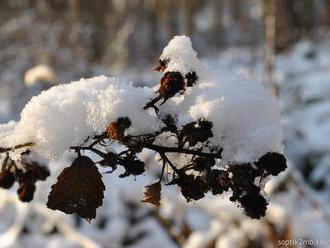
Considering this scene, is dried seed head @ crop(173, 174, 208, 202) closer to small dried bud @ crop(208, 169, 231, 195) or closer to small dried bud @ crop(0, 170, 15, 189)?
small dried bud @ crop(208, 169, 231, 195)

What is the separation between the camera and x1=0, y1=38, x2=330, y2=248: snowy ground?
130 inches

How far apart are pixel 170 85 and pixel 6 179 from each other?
270mm

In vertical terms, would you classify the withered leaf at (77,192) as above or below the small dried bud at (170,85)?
below

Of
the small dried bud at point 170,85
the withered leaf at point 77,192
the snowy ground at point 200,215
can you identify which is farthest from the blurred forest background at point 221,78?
the withered leaf at point 77,192

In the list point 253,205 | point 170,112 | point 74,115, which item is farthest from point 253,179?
point 74,115

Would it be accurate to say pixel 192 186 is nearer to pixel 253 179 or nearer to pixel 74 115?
pixel 253 179

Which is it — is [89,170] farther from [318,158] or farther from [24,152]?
[318,158]

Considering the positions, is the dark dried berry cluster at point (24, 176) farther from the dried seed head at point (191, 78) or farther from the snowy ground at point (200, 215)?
the snowy ground at point (200, 215)

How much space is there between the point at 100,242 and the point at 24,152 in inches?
131

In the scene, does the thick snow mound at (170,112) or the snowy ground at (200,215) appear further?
the snowy ground at (200,215)

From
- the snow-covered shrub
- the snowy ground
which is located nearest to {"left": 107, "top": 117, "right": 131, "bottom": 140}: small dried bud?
the snow-covered shrub

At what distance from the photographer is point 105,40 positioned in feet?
46.1

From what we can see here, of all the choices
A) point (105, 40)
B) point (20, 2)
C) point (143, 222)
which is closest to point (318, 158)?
point (143, 222)

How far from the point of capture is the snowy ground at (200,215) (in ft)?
10.9
